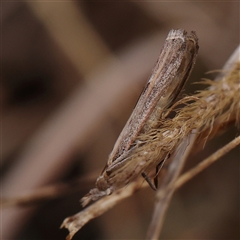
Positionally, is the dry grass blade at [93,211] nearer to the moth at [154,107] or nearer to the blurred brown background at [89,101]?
the moth at [154,107]

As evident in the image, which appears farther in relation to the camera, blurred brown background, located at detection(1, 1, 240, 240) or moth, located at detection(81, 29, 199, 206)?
blurred brown background, located at detection(1, 1, 240, 240)

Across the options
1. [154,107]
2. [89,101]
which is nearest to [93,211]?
[154,107]

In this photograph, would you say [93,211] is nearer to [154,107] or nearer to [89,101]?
[154,107]

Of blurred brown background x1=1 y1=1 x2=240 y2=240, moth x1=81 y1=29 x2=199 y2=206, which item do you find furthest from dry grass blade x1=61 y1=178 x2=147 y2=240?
blurred brown background x1=1 y1=1 x2=240 y2=240

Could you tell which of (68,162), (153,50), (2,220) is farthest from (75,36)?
(2,220)

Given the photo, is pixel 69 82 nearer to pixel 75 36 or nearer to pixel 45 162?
pixel 75 36

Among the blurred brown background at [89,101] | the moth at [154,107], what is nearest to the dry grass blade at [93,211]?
the moth at [154,107]

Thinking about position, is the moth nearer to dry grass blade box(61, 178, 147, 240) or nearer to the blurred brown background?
dry grass blade box(61, 178, 147, 240)
